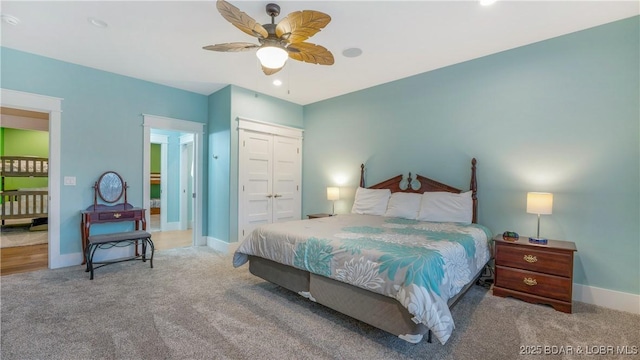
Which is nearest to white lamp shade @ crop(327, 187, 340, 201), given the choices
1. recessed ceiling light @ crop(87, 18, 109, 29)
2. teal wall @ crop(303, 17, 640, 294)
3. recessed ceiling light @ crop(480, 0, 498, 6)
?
teal wall @ crop(303, 17, 640, 294)

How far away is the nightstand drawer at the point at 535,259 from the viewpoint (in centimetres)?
254

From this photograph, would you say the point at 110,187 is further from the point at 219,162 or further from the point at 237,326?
the point at 237,326

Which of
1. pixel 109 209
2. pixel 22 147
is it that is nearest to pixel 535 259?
pixel 109 209

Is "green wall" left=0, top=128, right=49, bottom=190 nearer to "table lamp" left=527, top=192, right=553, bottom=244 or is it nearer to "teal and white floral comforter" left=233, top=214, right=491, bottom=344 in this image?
"teal and white floral comforter" left=233, top=214, right=491, bottom=344

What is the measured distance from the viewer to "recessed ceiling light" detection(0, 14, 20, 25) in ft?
8.89

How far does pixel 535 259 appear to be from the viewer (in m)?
2.68

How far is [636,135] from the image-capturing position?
260 centimetres

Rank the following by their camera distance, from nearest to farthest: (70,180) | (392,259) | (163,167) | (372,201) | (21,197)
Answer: (392,259), (70,180), (372,201), (21,197), (163,167)

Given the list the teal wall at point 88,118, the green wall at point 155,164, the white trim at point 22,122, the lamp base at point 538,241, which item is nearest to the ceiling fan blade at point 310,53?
the lamp base at point 538,241

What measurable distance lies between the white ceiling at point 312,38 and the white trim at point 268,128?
32.3 inches

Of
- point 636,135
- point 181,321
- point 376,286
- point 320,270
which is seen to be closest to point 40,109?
point 181,321

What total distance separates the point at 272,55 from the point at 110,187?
135 inches

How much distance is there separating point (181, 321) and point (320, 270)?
1.26m

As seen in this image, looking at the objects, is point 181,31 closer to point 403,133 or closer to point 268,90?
point 268,90
